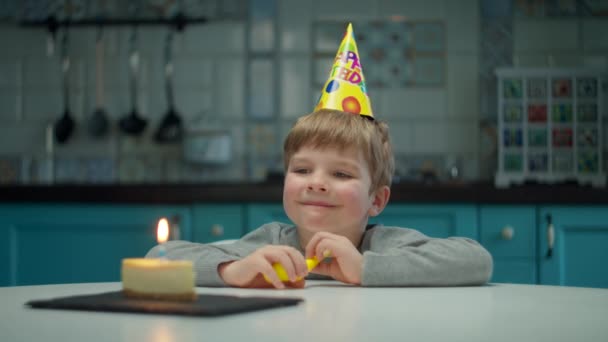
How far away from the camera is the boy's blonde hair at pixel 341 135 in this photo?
1381 mm

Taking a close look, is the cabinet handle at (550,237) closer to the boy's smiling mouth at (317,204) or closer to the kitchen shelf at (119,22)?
the boy's smiling mouth at (317,204)

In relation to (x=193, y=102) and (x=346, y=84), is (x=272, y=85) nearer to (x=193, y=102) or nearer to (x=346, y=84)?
(x=193, y=102)

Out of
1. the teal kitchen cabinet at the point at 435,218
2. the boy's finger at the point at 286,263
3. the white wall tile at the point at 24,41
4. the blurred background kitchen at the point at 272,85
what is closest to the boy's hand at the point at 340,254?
the boy's finger at the point at 286,263

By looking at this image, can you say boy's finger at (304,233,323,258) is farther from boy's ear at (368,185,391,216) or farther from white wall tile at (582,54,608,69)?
white wall tile at (582,54,608,69)

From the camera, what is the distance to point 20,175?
3186 millimetres

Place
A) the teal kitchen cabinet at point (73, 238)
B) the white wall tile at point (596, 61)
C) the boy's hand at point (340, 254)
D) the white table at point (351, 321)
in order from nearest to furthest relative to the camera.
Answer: the white table at point (351, 321) → the boy's hand at point (340, 254) → the teal kitchen cabinet at point (73, 238) → the white wall tile at point (596, 61)

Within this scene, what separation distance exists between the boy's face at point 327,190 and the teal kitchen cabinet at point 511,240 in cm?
109

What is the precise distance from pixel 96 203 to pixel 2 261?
333 mm

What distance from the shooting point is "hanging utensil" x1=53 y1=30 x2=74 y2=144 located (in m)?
3.15

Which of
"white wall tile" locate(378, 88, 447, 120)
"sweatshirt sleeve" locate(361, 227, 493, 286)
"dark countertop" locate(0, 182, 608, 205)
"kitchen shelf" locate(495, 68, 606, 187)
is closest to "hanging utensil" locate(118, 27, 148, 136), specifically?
"dark countertop" locate(0, 182, 608, 205)

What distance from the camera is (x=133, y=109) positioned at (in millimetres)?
3145

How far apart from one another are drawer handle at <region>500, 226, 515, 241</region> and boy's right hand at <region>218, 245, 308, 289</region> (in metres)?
1.44

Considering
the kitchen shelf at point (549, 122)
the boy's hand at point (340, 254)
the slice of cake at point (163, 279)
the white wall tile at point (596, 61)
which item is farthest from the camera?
the white wall tile at point (596, 61)

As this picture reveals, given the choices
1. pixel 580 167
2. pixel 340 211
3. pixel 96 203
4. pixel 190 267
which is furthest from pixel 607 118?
pixel 190 267
